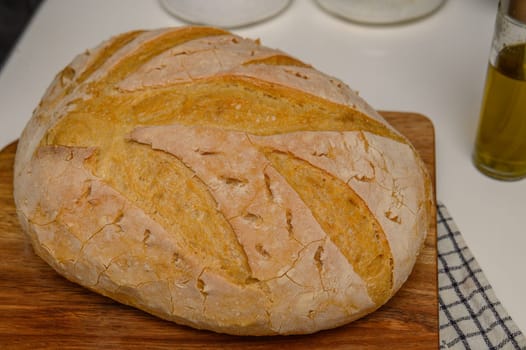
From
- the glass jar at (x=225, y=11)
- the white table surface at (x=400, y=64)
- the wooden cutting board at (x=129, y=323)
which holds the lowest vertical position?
the wooden cutting board at (x=129, y=323)

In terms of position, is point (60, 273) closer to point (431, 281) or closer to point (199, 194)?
point (199, 194)

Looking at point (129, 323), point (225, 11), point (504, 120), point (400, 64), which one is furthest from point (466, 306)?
point (225, 11)

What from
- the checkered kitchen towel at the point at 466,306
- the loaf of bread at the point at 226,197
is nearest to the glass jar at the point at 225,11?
the loaf of bread at the point at 226,197

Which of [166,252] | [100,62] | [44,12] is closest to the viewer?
[166,252]

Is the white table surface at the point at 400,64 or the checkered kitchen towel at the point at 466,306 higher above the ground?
the white table surface at the point at 400,64

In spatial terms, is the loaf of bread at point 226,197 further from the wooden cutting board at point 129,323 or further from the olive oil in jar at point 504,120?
the olive oil in jar at point 504,120

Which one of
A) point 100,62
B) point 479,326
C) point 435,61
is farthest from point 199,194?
point 435,61
